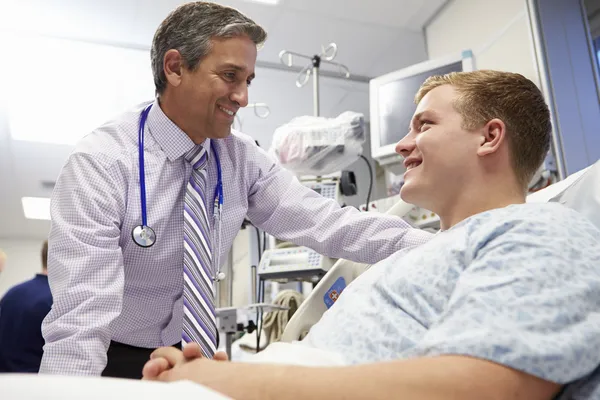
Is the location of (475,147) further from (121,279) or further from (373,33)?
(373,33)

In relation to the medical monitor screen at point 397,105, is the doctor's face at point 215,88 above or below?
below

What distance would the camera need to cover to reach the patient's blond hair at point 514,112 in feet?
3.75

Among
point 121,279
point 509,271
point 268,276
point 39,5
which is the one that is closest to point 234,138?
point 121,279

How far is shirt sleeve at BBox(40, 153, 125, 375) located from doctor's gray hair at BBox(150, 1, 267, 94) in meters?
0.43

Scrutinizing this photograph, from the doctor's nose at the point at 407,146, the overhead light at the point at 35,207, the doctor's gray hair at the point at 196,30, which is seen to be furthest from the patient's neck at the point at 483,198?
the overhead light at the point at 35,207

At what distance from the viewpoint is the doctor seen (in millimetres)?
1214

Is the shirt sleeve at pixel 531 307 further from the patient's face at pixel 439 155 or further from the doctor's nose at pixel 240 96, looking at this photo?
the doctor's nose at pixel 240 96

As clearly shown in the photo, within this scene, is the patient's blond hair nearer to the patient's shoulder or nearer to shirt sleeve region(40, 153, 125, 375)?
the patient's shoulder

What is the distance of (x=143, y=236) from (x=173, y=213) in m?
0.12

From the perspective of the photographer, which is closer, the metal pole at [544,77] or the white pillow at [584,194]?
the white pillow at [584,194]

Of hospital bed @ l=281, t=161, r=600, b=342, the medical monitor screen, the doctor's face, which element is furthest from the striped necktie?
the medical monitor screen

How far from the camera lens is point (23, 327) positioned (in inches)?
122

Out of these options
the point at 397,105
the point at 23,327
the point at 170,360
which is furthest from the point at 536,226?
the point at 23,327

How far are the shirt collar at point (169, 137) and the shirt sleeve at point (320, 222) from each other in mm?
272
